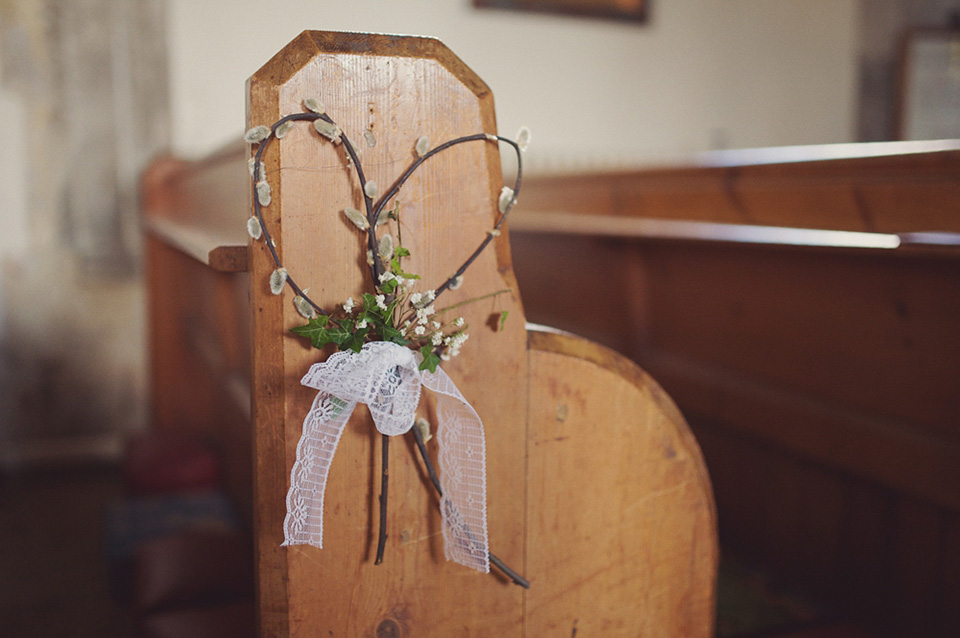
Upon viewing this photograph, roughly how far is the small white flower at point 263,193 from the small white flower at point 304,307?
97mm

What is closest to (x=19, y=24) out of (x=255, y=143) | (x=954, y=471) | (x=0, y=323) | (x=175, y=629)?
(x=0, y=323)

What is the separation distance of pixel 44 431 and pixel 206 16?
1.90m

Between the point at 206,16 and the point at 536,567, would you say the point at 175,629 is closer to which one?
the point at 536,567

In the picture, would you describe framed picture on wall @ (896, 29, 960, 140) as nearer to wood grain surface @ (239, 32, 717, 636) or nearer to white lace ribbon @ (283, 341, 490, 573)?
wood grain surface @ (239, 32, 717, 636)

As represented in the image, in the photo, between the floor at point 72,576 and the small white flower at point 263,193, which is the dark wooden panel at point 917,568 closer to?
the floor at point 72,576

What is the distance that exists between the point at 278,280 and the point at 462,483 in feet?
0.93

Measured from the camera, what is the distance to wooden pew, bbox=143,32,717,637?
31.0 inches

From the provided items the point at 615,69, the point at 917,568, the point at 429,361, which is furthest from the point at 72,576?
the point at 615,69

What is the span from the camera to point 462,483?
839 mm

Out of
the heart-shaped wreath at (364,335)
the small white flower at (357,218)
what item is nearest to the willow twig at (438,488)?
the heart-shaped wreath at (364,335)

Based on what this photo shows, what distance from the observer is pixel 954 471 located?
1.21 metres

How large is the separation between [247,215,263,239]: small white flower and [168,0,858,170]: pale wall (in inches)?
106

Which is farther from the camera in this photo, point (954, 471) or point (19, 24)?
point (19, 24)

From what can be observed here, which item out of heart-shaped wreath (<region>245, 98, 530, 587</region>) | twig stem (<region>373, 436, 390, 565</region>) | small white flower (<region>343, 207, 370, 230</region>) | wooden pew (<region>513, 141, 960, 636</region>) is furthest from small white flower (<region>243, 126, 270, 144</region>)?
wooden pew (<region>513, 141, 960, 636</region>)
